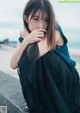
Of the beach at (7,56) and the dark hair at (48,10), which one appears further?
the beach at (7,56)

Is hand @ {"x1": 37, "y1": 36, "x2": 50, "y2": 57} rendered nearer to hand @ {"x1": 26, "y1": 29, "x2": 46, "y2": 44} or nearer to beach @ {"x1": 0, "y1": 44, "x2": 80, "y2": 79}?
hand @ {"x1": 26, "y1": 29, "x2": 46, "y2": 44}

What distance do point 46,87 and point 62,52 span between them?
14cm

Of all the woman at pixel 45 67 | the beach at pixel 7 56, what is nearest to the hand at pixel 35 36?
the woman at pixel 45 67

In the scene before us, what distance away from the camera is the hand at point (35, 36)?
1103 mm

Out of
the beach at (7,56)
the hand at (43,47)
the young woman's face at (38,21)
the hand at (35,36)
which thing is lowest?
the beach at (7,56)

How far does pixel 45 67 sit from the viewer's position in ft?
3.55

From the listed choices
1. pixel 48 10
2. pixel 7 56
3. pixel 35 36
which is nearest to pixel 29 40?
pixel 35 36

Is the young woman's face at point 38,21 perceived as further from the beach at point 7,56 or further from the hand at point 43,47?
the beach at point 7,56

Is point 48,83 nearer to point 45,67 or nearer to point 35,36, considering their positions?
point 45,67

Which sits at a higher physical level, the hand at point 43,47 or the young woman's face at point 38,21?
the young woman's face at point 38,21

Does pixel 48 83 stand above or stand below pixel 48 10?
below

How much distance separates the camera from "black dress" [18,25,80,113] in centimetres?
108

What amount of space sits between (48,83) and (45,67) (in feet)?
0.19

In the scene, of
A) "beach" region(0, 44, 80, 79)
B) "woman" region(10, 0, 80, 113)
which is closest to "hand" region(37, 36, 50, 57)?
"woman" region(10, 0, 80, 113)
